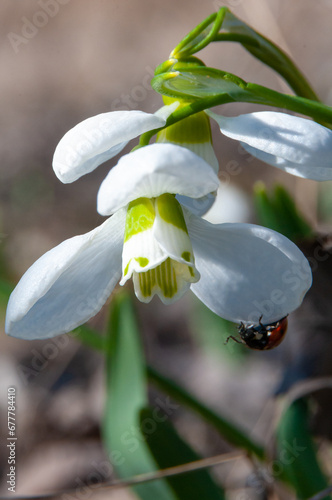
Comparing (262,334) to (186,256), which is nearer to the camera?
(186,256)

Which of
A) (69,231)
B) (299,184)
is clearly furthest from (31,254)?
(299,184)

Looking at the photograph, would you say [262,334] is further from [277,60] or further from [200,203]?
[277,60]

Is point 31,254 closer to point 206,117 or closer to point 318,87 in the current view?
point 318,87

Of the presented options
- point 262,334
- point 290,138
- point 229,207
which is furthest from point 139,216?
point 229,207

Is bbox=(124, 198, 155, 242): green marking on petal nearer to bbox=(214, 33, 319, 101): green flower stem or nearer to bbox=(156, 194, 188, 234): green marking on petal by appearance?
bbox=(156, 194, 188, 234): green marking on petal

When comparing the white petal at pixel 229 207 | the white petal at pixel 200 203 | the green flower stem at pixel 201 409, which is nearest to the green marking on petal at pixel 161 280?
the white petal at pixel 200 203

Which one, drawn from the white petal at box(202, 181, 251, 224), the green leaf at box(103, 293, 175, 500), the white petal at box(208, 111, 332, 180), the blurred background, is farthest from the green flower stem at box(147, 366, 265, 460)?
the white petal at box(202, 181, 251, 224)
